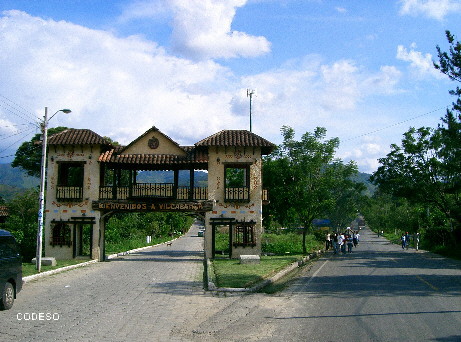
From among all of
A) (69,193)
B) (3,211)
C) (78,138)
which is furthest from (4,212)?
(78,138)

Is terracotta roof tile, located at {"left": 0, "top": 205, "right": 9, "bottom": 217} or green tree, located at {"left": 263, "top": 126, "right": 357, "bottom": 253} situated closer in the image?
green tree, located at {"left": 263, "top": 126, "right": 357, "bottom": 253}

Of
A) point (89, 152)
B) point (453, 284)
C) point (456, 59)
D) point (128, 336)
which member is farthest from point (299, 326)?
point (89, 152)

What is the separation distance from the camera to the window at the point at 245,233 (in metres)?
27.9

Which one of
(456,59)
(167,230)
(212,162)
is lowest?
(167,230)

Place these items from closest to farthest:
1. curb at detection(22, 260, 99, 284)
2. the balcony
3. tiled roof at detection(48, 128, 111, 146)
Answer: curb at detection(22, 260, 99, 284)
tiled roof at detection(48, 128, 111, 146)
the balcony

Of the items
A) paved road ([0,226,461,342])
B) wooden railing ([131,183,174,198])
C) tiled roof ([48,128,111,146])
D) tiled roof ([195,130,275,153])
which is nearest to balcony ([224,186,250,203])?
tiled roof ([195,130,275,153])

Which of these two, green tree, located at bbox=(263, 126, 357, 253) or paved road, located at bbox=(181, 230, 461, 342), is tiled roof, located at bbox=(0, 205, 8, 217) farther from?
paved road, located at bbox=(181, 230, 461, 342)

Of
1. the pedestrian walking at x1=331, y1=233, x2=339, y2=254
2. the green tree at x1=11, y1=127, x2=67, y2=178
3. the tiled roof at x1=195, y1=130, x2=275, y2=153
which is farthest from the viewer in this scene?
the green tree at x1=11, y1=127, x2=67, y2=178

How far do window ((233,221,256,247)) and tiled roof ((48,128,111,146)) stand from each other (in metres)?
9.24

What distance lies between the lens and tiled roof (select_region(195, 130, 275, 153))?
1084 inches

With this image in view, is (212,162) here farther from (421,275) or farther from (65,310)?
(65,310)

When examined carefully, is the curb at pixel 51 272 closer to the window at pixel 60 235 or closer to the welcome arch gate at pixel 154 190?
the window at pixel 60 235

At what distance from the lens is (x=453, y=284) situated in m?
16.1

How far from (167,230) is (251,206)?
4477 cm
